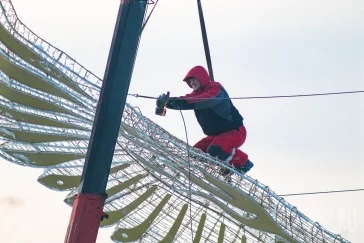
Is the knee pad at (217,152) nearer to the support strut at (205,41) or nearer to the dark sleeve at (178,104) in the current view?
the dark sleeve at (178,104)

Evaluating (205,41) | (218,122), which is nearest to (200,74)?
(218,122)

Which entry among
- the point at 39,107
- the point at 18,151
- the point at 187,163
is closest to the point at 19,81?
the point at 39,107

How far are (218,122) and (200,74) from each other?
3.39 feet

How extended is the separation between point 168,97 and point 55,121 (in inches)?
87.4

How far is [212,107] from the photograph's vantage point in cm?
1538

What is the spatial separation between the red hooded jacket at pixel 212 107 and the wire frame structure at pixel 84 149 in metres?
0.99

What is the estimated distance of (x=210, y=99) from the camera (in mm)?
15102

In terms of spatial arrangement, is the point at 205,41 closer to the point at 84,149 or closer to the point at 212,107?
the point at 212,107

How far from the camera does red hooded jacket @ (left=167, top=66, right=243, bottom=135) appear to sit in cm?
1512

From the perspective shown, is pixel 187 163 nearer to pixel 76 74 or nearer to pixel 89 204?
pixel 76 74

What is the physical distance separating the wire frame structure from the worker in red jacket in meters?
0.97

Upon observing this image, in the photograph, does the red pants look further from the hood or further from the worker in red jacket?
the hood

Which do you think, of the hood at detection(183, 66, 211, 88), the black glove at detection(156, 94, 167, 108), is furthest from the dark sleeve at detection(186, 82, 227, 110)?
the black glove at detection(156, 94, 167, 108)

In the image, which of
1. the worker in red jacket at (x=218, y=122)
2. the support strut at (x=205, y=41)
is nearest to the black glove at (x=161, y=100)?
the worker in red jacket at (x=218, y=122)
